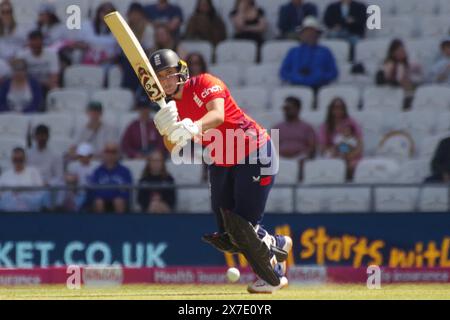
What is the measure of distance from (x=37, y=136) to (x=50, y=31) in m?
2.02

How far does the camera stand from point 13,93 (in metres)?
13.7

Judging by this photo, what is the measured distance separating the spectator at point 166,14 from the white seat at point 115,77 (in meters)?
0.64

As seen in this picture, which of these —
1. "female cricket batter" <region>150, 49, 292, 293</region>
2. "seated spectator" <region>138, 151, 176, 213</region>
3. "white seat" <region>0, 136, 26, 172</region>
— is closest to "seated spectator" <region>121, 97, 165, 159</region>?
"seated spectator" <region>138, 151, 176, 213</region>

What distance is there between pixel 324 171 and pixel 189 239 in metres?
1.41

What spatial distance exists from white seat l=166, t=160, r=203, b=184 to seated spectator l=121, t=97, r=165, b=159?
37 centimetres

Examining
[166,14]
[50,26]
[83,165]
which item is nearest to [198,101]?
[83,165]

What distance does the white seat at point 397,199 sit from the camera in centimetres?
1175

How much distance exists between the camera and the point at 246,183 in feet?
28.3

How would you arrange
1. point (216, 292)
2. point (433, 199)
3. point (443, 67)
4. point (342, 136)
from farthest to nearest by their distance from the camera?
1. point (443, 67)
2. point (342, 136)
3. point (433, 199)
4. point (216, 292)

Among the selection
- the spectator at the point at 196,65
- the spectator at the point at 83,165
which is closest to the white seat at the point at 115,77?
the spectator at the point at 196,65

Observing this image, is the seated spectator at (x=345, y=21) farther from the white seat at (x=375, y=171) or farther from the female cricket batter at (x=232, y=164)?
the female cricket batter at (x=232, y=164)

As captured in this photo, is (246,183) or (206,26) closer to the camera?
(246,183)

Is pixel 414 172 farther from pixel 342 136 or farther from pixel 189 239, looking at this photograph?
pixel 189 239

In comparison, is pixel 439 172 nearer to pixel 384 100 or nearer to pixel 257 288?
pixel 384 100
